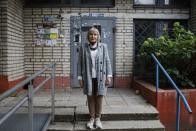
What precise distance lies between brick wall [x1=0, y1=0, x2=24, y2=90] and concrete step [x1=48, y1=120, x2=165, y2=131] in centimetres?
199

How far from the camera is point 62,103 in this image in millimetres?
6289

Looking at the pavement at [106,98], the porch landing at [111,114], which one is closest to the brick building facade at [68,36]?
the pavement at [106,98]

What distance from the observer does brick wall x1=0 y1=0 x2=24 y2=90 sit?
6656 millimetres

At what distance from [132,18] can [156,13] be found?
635 mm

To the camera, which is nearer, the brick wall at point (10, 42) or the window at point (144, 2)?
the brick wall at point (10, 42)

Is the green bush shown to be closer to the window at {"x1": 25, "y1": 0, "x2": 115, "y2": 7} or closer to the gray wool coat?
the window at {"x1": 25, "y1": 0, "x2": 115, "y2": 7}

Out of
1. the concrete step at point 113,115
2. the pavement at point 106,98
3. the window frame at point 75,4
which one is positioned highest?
the window frame at point 75,4

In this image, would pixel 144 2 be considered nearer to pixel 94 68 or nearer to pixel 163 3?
pixel 163 3

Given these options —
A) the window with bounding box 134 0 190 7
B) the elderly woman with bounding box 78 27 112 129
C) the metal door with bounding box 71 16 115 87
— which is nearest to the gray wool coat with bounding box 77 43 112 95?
the elderly woman with bounding box 78 27 112 129

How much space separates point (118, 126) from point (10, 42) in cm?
309

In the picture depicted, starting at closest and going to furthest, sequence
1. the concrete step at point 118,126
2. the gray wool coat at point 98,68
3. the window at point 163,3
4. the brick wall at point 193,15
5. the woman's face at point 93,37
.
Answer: the woman's face at point 93,37, the gray wool coat at point 98,68, the concrete step at point 118,126, the brick wall at point 193,15, the window at point 163,3

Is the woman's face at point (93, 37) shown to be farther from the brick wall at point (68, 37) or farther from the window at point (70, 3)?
the window at point (70, 3)

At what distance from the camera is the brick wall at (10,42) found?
6.66 meters

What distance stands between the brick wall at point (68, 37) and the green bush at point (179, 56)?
3.68 feet
